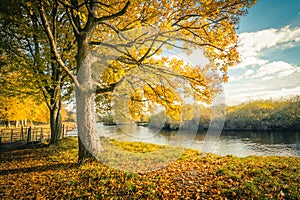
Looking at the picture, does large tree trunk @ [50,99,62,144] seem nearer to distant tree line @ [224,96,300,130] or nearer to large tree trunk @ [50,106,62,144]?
large tree trunk @ [50,106,62,144]

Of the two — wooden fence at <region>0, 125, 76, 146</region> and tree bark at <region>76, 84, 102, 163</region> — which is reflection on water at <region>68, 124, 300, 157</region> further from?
tree bark at <region>76, 84, 102, 163</region>

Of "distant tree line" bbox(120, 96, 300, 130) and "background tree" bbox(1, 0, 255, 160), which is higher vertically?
"background tree" bbox(1, 0, 255, 160)

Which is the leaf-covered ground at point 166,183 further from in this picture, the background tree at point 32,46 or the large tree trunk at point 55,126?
the large tree trunk at point 55,126

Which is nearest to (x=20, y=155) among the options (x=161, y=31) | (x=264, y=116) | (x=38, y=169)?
(x=38, y=169)

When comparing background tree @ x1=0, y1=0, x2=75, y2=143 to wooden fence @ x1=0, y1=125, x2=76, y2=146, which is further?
wooden fence @ x1=0, y1=125, x2=76, y2=146

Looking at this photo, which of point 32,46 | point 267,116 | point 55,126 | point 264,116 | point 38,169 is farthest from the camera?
point 264,116

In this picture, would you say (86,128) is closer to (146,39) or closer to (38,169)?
(38,169)

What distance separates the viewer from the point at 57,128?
43.6ft

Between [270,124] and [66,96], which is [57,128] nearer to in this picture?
[66,96]

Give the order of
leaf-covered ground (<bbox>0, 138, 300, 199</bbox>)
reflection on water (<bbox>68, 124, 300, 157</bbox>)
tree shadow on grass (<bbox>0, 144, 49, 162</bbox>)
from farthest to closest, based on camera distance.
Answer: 1. reflection on water (<bbox>68, 124, 300, 157</bbox>)
2. tree shadow on grass (<bbox>0, 144, 49, 162</bbox>)
3. leaf-covered ground (<bbox>0, 138, 300, 199</bbox>)

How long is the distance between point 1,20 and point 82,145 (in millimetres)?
8280

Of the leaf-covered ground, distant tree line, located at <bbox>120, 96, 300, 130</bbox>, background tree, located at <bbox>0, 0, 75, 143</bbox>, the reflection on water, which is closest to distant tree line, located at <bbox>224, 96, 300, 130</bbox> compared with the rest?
distant tree line, located at <bbox>120, 96, 300, 130</bbox>

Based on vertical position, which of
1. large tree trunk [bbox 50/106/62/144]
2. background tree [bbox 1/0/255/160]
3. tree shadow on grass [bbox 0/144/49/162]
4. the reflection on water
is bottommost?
the reflection on water

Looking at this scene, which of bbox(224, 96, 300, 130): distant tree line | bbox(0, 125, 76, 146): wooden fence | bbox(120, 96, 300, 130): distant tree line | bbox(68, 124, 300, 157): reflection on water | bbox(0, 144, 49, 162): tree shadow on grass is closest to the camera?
bbox(0, 144, 49, 162): tree shadow on grass
